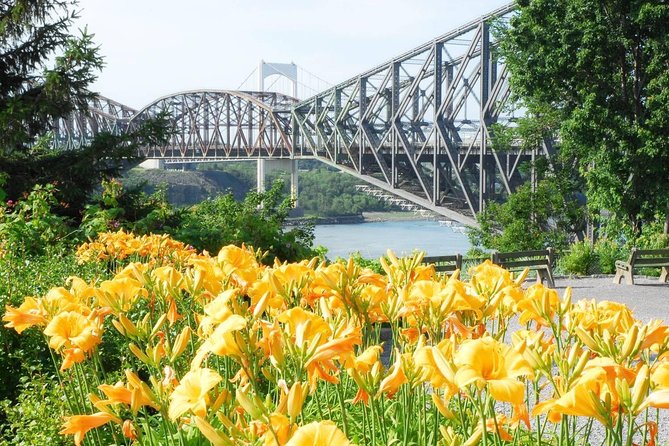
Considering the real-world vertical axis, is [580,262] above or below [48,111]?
below

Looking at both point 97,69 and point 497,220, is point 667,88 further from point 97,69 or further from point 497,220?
point 97,69

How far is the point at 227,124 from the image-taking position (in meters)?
52.6

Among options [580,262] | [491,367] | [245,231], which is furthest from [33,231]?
[580,262]

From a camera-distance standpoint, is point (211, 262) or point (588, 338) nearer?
point (588, 338)

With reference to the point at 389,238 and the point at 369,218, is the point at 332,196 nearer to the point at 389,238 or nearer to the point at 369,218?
the point at 369,218

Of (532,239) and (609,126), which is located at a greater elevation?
(609,126)

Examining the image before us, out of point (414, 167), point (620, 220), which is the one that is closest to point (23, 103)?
point (620, 220)

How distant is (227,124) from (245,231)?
44.0 metres

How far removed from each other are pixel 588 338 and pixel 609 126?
15.9 metres

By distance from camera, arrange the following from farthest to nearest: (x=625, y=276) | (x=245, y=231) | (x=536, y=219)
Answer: (x=536, y=219) → (x=625, y=276) → (x=245, y=231)

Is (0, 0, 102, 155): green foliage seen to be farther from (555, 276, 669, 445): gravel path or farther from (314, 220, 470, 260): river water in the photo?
(314, 220, 470, 260): river water

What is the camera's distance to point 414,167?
99.2ft

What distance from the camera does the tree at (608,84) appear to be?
16.2m

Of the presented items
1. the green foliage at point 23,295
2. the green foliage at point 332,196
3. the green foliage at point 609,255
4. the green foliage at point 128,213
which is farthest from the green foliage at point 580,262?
the green foliage at point 332,196
